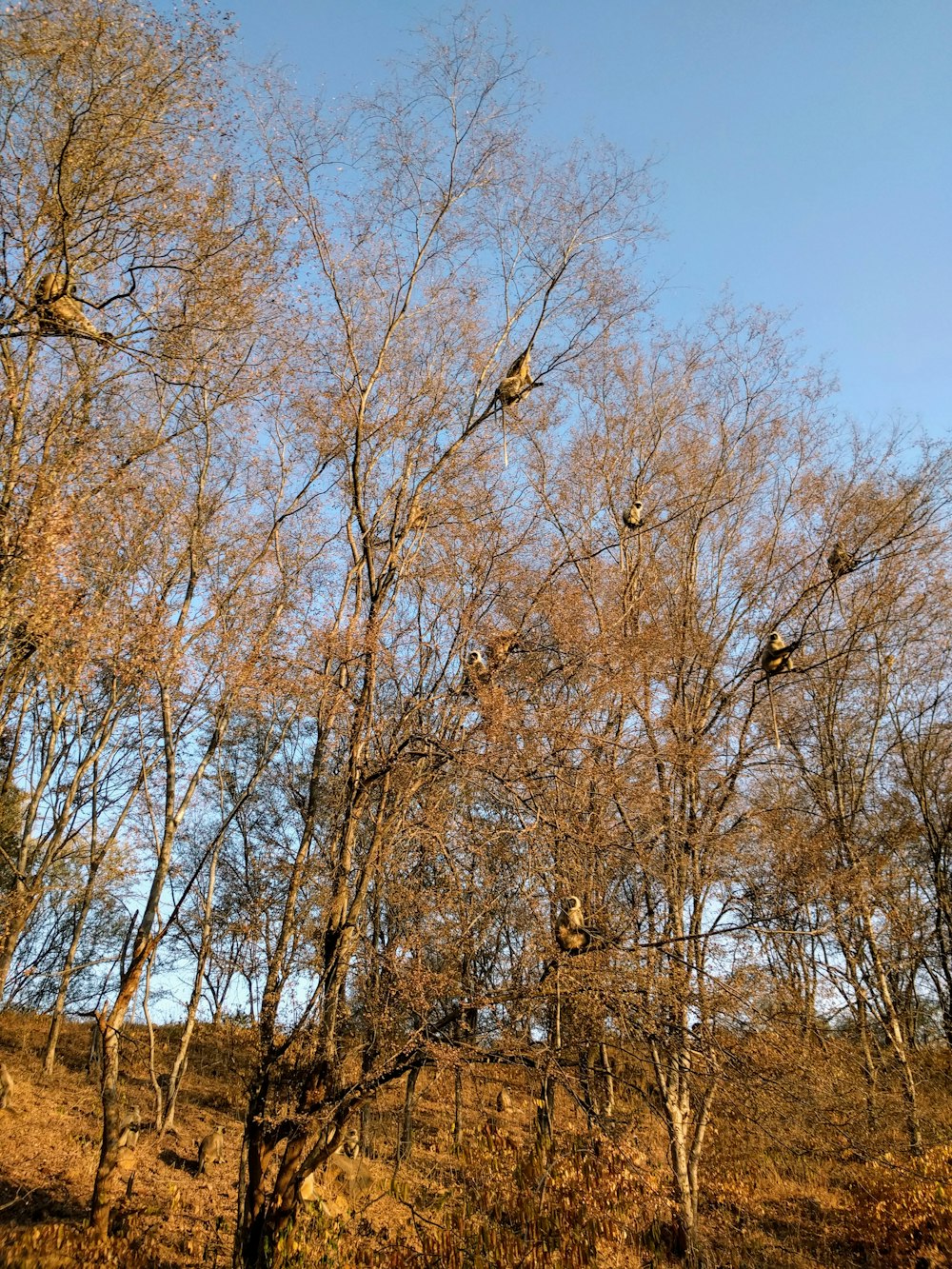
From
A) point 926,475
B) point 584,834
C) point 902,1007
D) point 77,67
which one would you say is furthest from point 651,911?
point 902,1007

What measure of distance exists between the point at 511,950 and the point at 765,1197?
7110mm

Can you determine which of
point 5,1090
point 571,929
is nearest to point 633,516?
point 571,929

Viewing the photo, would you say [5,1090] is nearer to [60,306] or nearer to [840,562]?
[60,306]

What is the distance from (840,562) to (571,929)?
6.69 metres

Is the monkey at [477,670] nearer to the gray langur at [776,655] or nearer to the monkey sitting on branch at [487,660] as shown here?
the monkey sitting on branch at [487,660]

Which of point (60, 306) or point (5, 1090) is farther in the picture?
point (5, 1090)

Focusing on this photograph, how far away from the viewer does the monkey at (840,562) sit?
10039 mm

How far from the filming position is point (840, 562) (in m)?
10.1

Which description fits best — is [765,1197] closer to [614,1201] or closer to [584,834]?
[614,1201]

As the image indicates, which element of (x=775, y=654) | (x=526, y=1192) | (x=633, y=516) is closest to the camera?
(x=775, y=654)

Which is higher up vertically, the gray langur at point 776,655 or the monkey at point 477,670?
the gray langur at point 776,655

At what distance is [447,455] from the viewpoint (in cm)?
770

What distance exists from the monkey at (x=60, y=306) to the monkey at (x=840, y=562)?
8865 millimetres

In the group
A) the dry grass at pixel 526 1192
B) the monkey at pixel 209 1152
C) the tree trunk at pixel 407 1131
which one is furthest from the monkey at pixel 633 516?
the monkey at pixel 209 1152
